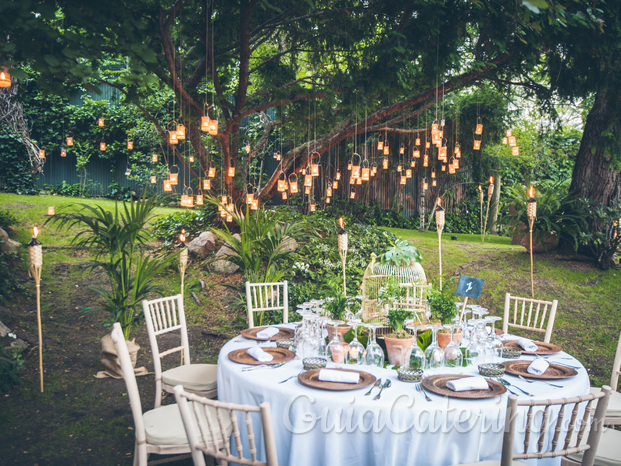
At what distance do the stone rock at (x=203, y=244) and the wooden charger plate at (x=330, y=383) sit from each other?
6.41 metres

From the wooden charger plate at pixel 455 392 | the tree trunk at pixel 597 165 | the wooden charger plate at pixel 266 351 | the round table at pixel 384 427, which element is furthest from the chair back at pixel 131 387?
the tree trunk at pixel 597 165

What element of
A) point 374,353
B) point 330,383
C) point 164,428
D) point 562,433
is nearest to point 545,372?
point 562,433

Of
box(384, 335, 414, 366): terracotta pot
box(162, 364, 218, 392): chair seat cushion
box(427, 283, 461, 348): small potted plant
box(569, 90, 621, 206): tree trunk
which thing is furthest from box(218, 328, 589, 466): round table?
box(569, 90, 621, 206): tree trunk

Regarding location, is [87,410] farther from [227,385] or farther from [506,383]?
[506,383]

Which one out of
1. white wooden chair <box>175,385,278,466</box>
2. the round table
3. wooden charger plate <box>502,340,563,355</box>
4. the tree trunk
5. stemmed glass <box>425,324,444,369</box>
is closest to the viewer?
white wooden chair <box>175,385,278,466</box>

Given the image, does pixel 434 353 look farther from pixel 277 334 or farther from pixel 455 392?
pixel 277 334

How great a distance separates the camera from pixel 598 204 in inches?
314

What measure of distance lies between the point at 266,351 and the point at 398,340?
85cm

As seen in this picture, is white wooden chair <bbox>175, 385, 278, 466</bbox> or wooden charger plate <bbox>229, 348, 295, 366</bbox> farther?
wooden charger plate <bbox>229, 348, 295, 366</bbox>

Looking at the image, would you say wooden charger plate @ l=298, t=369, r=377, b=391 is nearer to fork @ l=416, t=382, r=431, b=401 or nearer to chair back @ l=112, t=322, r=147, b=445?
fork @ l=416, t=382, r=431, b=401

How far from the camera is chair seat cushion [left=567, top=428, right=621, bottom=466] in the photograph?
2348 millimetres

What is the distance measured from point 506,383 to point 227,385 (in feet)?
5.04

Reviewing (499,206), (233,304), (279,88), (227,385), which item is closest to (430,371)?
(227,385)

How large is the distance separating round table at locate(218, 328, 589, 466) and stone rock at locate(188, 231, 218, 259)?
6540 mm
